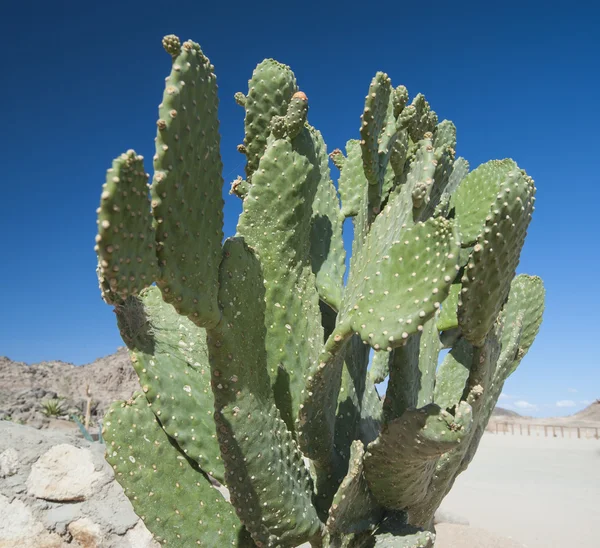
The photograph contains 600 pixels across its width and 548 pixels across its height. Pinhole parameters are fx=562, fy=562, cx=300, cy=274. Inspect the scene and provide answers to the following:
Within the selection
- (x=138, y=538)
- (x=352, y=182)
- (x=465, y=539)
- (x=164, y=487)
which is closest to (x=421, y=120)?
(x=352, y=182)

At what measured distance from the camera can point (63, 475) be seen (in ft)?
14.8

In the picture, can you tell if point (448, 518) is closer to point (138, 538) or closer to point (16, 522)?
point (138, 538)

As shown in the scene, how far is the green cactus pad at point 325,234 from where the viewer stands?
2699 millimetres

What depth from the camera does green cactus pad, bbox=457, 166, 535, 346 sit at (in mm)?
1912

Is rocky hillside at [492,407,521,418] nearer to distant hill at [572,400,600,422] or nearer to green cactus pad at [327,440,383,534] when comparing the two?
distant hill at [572,400,600,422]

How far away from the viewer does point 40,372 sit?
59.9 feet

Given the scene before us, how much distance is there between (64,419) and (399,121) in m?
12.8

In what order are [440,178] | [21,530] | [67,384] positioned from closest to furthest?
[440,178]
[21,530]
[67,384]

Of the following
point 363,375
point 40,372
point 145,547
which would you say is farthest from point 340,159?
point 40,372

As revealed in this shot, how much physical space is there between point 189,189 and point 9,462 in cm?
384

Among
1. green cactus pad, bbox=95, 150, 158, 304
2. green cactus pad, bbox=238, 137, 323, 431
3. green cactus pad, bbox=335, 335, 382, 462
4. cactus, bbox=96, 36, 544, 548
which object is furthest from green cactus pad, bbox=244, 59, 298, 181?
green cactus pad, bbox=95, 150, 158, 304

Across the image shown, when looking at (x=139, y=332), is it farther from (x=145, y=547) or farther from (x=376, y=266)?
(x=145, y=547)

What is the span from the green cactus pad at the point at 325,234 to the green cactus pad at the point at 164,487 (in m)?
0.97

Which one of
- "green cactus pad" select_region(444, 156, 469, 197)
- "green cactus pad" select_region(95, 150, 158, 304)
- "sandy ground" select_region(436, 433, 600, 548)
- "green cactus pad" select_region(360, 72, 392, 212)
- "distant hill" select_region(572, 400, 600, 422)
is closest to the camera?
"green cactus pad" select_region(95, 150, 158, 304)
